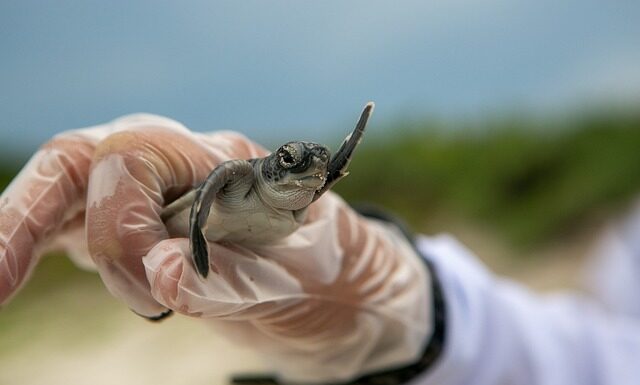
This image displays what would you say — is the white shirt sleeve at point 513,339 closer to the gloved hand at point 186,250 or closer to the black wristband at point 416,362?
the black wristband at point 416,362

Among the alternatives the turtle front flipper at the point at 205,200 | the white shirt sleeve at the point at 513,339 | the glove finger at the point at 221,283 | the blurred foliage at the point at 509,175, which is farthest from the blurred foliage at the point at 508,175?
the turtle front flipper at the point at 205,200

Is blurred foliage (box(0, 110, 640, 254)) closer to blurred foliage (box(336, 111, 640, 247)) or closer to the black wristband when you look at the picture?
blurred foliage (box(336, 111, 640, 247))

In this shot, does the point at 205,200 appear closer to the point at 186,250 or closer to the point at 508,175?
the point at 186,250

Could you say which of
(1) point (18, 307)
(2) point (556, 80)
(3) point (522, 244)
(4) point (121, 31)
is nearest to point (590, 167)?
(3) point (522, 244)

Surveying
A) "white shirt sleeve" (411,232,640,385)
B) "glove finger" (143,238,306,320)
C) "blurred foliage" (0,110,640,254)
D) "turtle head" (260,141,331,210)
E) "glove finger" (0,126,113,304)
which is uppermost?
"turtle head" (260,141,331,210)

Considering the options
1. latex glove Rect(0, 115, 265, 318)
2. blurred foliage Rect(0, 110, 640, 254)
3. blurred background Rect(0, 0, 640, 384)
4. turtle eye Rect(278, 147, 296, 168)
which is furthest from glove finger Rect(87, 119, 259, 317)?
blurred foliage Rect(0, 110, 640, 254)

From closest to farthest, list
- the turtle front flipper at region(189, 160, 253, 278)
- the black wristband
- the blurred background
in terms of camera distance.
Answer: the turtle front flipper at region(189, 160, 253, 278) < the black wristband < the blurred background

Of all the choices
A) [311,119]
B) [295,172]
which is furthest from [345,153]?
[311,119]
